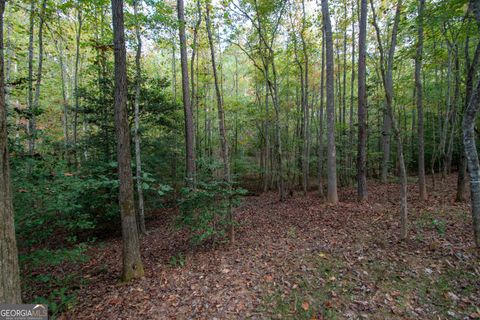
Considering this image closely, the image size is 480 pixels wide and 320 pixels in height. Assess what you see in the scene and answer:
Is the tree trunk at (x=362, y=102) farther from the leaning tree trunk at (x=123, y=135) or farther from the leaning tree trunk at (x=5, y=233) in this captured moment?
the leaning tree trunk at (x=5, y=233)

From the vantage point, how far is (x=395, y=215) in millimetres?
6281

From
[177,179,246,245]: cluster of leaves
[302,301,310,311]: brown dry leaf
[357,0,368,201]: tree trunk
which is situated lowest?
[302,301,310,311]: brown dry leaf

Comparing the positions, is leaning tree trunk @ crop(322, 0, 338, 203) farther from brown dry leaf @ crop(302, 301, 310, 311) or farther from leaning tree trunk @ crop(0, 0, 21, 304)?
leaning tree trunk @ crop(0, 0, 21, 304)

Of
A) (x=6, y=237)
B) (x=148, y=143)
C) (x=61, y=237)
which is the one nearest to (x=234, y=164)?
(x=148, y=143)

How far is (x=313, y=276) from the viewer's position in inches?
150

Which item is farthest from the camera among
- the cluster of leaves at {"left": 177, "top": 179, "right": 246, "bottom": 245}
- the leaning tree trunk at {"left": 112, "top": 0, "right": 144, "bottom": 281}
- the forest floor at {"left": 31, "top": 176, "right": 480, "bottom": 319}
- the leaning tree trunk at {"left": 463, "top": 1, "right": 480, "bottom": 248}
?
the cluster of leaves at {"left": 177, "top": 179, "right": 246, "bottom": 245}

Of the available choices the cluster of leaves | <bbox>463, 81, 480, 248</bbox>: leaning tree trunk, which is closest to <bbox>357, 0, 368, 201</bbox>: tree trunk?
<bbox>463, 81, 480, 248</bbox>: leaning tree trunk

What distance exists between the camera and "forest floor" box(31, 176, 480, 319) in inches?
122

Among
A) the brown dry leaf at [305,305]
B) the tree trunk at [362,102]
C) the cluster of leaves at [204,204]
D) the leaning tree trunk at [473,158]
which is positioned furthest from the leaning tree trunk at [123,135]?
the tree trunk at [362,102]

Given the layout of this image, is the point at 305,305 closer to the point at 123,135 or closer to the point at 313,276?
the point at 313,276

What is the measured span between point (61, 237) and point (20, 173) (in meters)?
5.98

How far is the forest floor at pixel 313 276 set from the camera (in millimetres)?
3090

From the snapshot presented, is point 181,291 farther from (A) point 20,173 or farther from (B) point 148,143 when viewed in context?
(B) point 148,143

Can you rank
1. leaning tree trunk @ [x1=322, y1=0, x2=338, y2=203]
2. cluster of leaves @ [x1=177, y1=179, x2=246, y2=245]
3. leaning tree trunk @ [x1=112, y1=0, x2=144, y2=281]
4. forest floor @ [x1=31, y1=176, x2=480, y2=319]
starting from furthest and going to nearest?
leaning tree trunk @ [x1=322, y1=0, x2=338, y2=203] < cluster of leaves @ [x1=177, y1=179, x2=246, y2=245] < leaning tree trunk @ [x1=112, y1=0, x2=144, y2=281] < forest floor @ [x1=31, y1=176, x2=480, y2=319]
